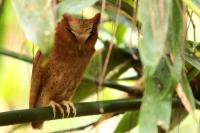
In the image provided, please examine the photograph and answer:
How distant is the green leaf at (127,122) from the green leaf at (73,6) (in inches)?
24.8

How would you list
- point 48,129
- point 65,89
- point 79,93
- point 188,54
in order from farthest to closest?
point 48,129 → point 65,89 → point 79,93 → point 188,54

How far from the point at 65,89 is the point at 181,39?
99cm

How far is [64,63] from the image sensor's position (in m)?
1.74

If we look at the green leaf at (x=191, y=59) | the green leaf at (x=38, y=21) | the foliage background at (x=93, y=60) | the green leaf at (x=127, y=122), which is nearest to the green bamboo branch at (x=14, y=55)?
the foliage background at (x=93, y=60)

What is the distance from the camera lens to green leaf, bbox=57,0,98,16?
0.84m

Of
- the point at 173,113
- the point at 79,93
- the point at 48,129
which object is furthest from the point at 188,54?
the point at 48,129

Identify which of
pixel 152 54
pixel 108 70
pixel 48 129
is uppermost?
pixel 152 54

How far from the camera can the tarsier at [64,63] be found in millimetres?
1574

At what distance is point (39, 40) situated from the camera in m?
0.76

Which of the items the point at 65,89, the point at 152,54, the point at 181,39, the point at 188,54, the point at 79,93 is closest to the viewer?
the point at 152,54

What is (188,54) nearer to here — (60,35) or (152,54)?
(152,54)

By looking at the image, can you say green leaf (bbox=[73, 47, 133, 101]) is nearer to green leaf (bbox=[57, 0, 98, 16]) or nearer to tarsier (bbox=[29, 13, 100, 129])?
tarsier (bbox=[29, 13, 100, 129])

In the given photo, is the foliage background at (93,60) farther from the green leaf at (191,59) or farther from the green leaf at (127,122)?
the green leaf at (191,59)

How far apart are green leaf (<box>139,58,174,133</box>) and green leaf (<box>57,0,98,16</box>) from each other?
167mm
